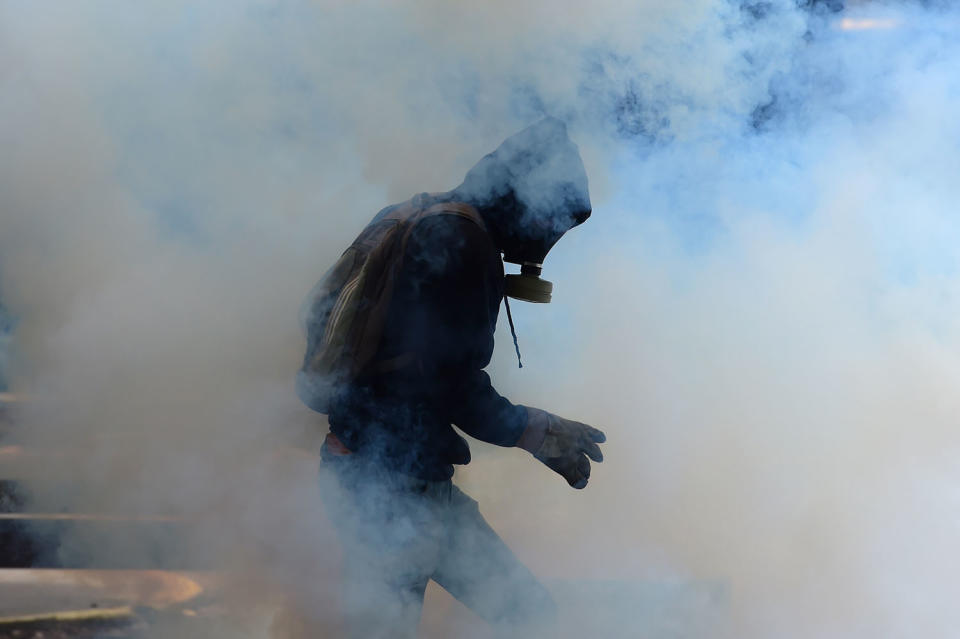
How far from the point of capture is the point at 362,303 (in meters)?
1.74

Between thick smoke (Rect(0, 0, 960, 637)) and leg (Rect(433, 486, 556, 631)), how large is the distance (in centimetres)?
46

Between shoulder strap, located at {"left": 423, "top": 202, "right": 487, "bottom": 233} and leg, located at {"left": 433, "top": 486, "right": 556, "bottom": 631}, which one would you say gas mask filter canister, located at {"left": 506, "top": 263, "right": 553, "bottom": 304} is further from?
leg, located at {"left": 433, "top": 486, "right": 556, "bottom": 631}

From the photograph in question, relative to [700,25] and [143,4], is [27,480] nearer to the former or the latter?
[143,4]

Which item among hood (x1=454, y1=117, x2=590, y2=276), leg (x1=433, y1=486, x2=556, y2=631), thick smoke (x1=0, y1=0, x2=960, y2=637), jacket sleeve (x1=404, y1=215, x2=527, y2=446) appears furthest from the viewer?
thick smoke (x1=0, y1=0, x2=960, y2=637)

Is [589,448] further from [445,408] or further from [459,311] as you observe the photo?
[459,311]

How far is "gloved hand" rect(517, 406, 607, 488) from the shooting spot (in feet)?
6.06

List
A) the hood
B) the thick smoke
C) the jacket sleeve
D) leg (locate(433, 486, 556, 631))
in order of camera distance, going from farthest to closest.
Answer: the thick smoke < leg (locate(433, 486, 556, 631)) < the hood < the jacket sleeve

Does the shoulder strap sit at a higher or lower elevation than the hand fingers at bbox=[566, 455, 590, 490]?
higher

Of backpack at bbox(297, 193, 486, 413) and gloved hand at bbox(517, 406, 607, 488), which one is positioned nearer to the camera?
backpack at bbox(297, 193, 486, 413)

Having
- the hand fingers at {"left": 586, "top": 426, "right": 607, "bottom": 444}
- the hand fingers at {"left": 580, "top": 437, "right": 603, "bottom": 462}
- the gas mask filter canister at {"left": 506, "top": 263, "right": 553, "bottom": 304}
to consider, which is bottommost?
the hand fingers at {"left": 580, "top": 437, "right": 603, "bottom": 462}

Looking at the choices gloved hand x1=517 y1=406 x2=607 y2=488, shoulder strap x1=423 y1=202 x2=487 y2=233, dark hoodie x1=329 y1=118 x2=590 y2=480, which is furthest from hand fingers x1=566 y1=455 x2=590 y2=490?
shoulder strap x1=423 y1=202 x2=487 y2=233

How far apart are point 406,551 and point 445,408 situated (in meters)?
0.36

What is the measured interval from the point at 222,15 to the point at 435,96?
0.58 meters

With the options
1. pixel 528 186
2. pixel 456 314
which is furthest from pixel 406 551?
pixel 528 186
